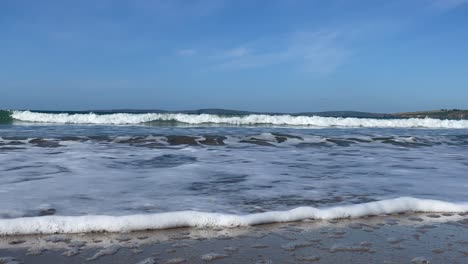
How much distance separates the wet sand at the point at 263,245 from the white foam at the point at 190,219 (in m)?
0.10

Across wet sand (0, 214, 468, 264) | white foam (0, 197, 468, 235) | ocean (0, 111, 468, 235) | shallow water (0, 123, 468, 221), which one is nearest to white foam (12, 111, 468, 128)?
ocean (0, 111, 468, 235)

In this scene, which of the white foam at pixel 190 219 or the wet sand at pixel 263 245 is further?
the white foam at pixel 190 219

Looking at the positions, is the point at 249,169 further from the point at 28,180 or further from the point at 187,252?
the point at 187,252

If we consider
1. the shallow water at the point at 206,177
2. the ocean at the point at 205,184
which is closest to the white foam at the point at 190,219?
the ocean at the point at 205,184

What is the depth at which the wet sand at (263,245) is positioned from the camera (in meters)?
2.44

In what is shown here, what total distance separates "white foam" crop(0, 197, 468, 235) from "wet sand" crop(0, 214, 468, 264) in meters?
0.10

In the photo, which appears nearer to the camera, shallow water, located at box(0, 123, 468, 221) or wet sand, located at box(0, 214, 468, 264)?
wet sand, located at box(0, 214, 468, 264)

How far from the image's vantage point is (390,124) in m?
23.5

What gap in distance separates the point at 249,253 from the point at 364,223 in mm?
1196

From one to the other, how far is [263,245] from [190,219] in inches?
28.2

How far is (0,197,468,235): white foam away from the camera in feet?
9.71

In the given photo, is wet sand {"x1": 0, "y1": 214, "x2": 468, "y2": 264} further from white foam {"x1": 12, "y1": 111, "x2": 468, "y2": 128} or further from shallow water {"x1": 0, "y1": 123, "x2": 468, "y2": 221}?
white foam {"x1": 12, "y1": 111, "x2": 468, "y2": 128}

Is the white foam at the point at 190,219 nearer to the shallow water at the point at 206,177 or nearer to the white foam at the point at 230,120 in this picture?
the shallow water at the point at 206,177

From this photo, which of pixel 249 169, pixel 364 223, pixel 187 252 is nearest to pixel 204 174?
pixel 249 169
